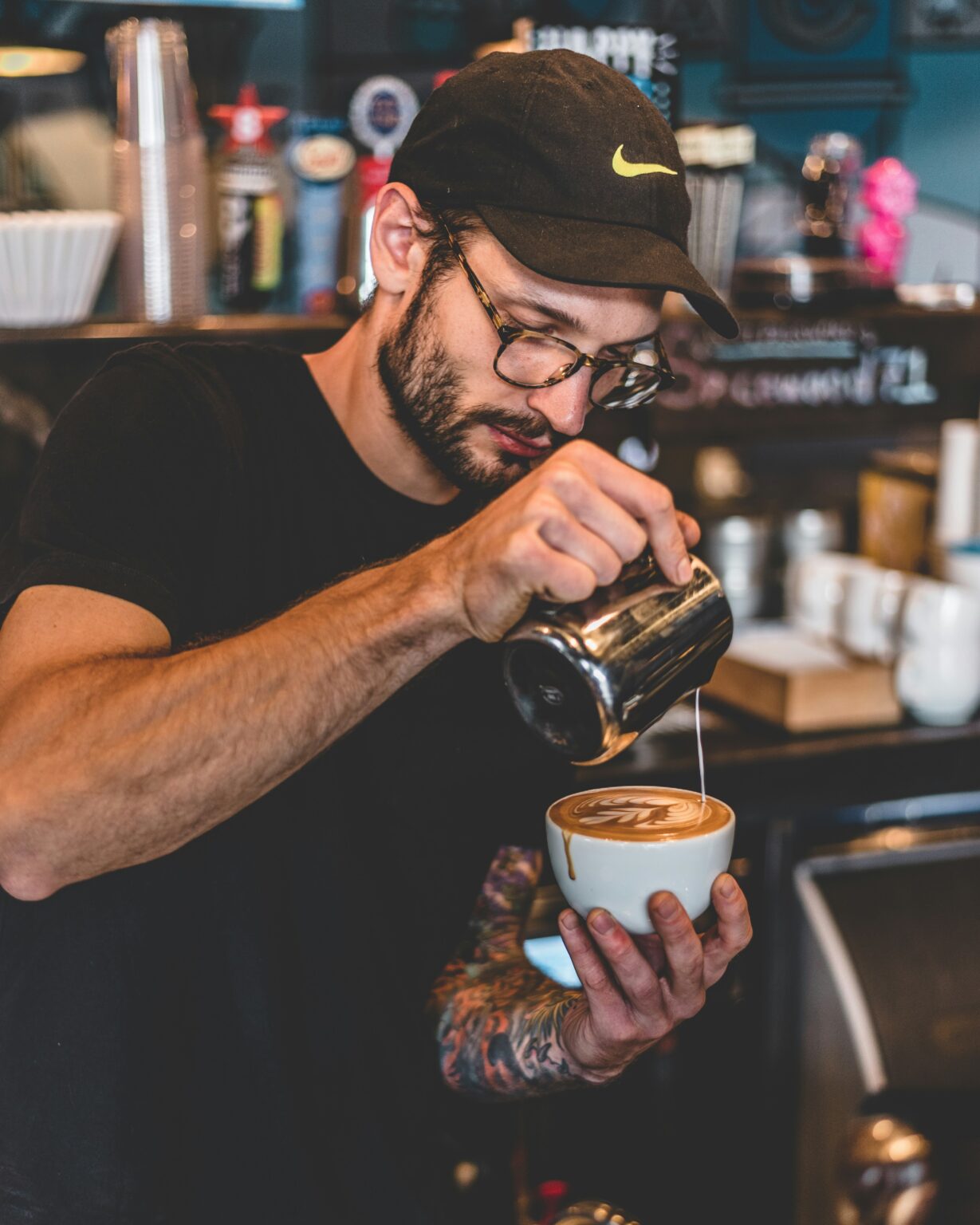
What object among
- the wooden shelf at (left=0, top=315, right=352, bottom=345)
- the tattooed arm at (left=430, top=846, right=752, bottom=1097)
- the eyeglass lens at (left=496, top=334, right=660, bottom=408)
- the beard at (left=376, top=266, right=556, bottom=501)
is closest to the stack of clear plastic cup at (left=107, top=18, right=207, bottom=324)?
the wooden shelf at (left=0, top=315, right=352, bottom=345)

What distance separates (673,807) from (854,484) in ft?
7.76

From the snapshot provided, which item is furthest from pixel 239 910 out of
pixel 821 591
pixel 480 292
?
pixel 821 591

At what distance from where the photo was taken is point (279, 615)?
1080 millimetres

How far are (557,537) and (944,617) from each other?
186cm

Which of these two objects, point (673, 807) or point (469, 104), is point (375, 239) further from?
point (673, 807)

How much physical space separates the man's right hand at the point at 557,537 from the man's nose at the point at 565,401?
0.37 m

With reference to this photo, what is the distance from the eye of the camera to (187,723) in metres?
1.00

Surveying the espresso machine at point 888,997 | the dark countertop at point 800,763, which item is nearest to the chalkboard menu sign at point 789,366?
the dark countertop at point 800,763

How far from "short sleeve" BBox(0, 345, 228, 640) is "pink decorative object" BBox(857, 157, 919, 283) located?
2.14m

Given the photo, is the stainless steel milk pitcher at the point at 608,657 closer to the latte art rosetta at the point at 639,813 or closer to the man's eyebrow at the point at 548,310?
the latte art rosetta at the point at 639,813

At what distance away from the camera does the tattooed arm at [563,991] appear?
113 centimetres

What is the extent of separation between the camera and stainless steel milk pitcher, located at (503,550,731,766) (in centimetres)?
95

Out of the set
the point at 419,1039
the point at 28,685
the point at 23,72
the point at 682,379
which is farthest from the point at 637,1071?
the point at 23,72

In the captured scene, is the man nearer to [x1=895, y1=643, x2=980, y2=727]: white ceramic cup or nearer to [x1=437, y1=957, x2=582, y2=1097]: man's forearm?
[x1=437, y1=957, x2=582, y2=1097]: man's forearm
